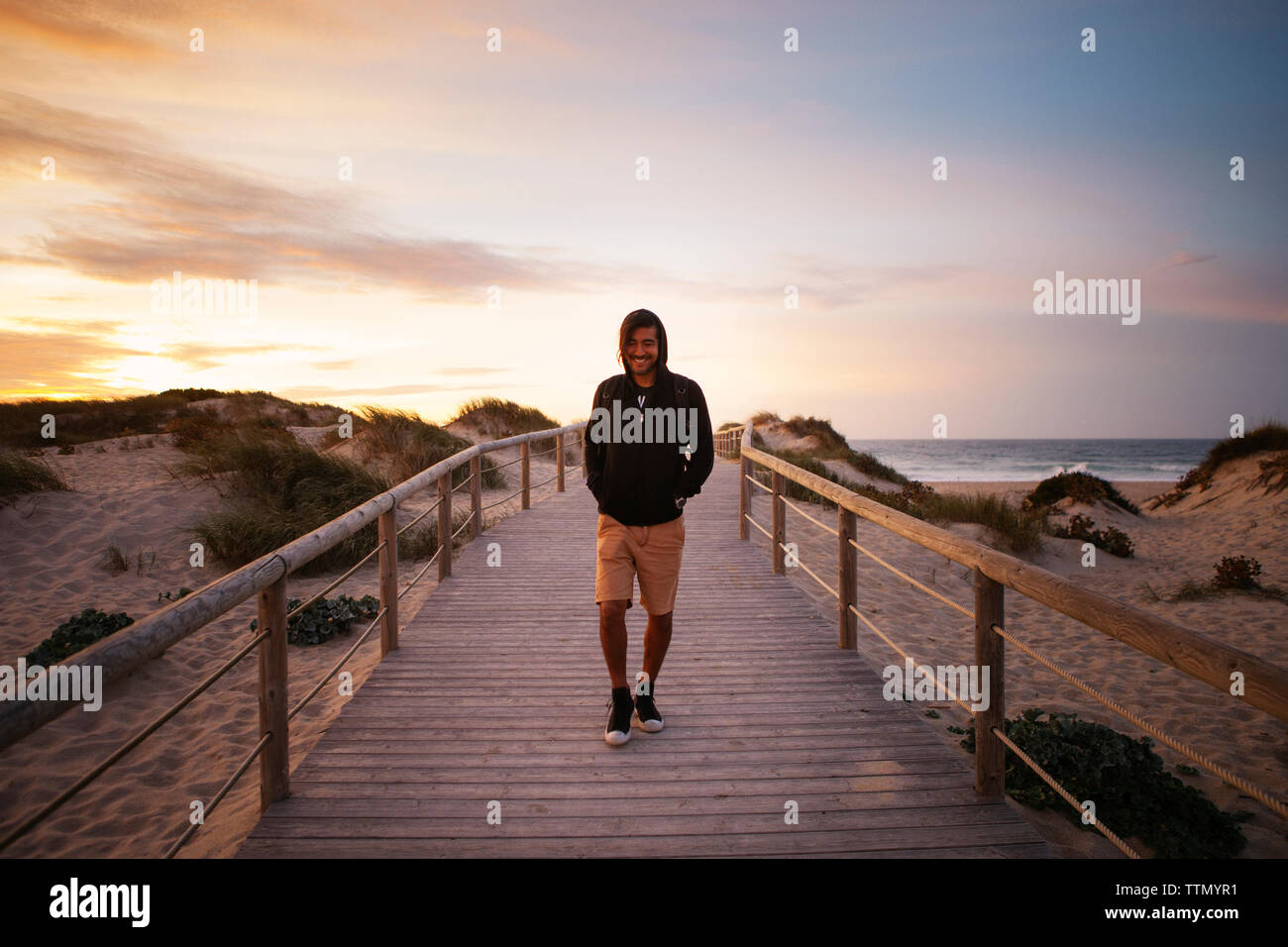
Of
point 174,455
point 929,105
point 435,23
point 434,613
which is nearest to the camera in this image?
point 434,613

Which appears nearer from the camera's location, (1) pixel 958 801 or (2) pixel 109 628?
(1) pixel 958 801

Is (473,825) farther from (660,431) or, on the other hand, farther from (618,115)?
(618,115)

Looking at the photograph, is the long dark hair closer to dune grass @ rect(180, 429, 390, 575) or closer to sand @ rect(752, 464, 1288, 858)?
sand @ rect(752, 464, 1288, 858)

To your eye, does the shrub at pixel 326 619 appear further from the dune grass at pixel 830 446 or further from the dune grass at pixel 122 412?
the dune grass at pixel 122 412

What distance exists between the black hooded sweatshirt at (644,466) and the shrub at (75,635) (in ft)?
14.7

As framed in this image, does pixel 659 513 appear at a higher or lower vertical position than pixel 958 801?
higher

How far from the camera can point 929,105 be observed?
10.6 m

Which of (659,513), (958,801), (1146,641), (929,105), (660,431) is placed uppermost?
(929,105)

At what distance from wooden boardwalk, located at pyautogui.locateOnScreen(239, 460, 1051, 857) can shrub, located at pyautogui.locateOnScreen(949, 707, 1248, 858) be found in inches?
20.2

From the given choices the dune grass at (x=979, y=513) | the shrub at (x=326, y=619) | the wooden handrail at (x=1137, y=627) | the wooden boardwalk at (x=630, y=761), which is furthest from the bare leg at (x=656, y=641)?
the dune grass at (x=979, y=513)

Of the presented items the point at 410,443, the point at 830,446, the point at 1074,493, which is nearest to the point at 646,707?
the point at 410,443

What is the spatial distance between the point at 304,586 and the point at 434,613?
2869 mm

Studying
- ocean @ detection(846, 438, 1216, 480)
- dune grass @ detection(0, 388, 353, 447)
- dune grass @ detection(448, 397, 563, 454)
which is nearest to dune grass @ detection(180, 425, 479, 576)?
dune grass @ detection(448, 397, 563, 454)

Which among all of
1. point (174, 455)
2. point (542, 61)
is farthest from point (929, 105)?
point (174, 455)
